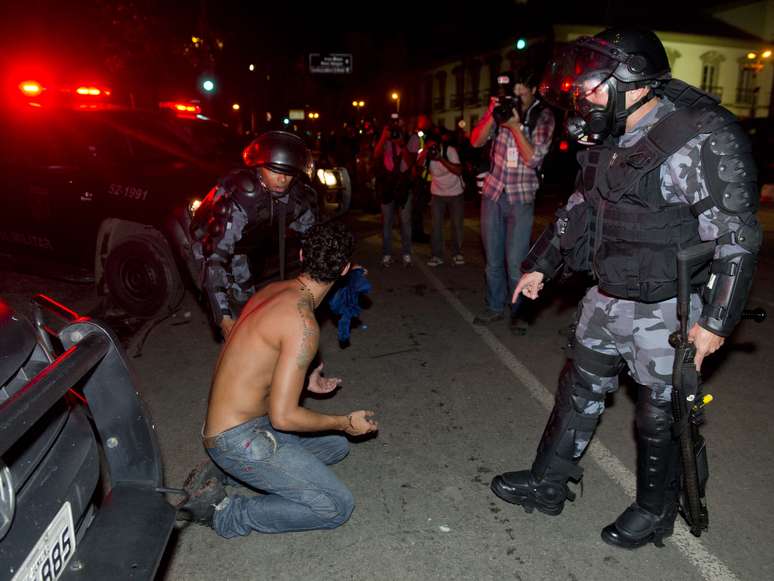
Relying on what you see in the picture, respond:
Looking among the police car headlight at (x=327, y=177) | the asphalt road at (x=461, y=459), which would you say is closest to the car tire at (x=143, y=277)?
the asphalt road at (x=461, y=459)

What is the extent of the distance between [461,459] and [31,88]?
280 inches

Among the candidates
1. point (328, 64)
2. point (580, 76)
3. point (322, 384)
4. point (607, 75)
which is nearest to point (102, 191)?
point (322, 384)

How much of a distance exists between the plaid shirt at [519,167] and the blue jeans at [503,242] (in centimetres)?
7

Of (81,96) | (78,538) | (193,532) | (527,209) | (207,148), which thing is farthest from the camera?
(81,96)

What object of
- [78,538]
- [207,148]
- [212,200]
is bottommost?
[78,538]

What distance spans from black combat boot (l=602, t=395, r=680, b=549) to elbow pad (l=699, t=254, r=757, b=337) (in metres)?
0.46

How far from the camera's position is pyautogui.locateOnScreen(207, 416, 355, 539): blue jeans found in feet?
9.01

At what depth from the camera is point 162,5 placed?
15.5 metres

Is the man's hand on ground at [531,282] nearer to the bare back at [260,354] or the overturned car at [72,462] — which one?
the bare back at [260,354]

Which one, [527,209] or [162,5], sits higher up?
[162,5]

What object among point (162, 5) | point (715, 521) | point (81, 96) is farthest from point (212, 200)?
point (162, 5)

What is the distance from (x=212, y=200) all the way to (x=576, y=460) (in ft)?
8.84

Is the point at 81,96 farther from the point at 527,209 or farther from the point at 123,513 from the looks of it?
the point at 123,513

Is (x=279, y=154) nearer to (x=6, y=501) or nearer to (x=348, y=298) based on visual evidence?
(x=348, y=298)
